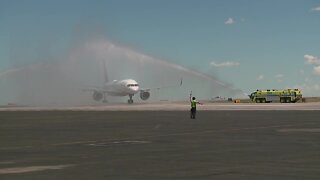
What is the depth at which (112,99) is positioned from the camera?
5089 inches

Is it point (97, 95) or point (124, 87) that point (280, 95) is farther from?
point (97, 95)

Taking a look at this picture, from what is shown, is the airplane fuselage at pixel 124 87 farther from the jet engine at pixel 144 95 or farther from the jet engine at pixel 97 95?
the jet engine at pixel 97 95

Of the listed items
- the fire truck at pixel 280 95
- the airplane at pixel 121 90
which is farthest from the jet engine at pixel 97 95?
the fire truck at pixel 280 95

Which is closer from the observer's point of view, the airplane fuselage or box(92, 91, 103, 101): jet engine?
the airplane fuselage
